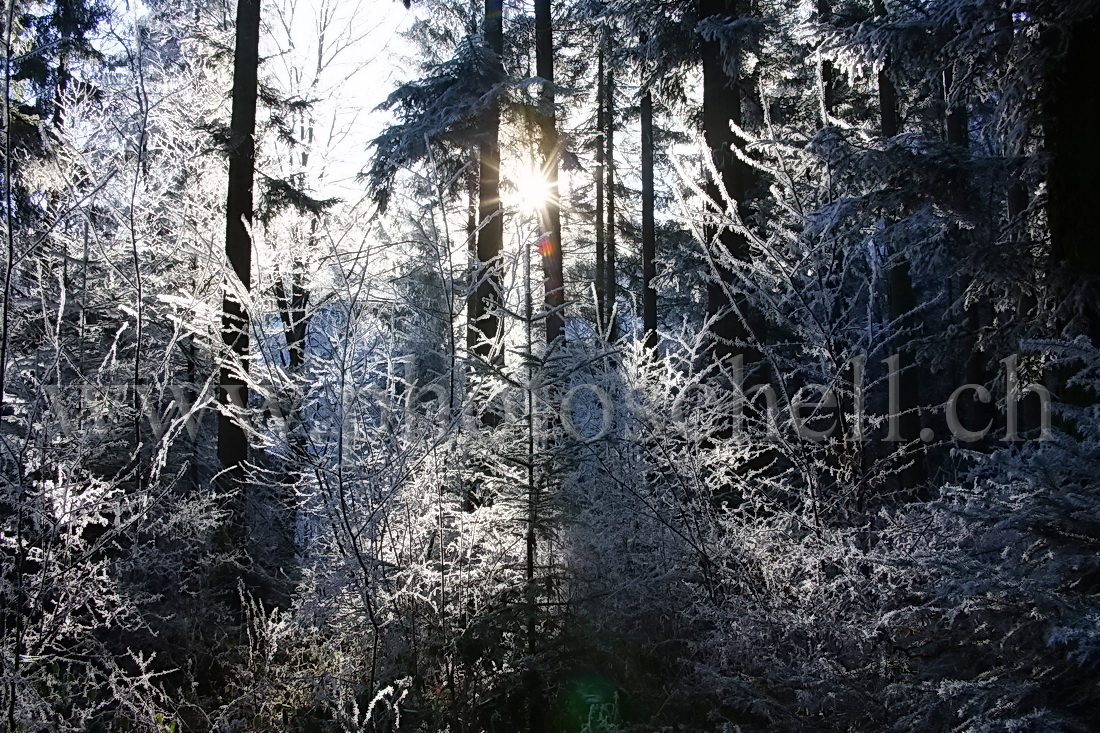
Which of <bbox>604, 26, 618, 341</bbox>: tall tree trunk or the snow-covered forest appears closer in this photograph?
the snow-covered forest

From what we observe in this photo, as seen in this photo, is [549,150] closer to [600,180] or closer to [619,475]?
[600,180]

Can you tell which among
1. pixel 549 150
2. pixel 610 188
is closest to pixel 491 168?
pixel 549 150

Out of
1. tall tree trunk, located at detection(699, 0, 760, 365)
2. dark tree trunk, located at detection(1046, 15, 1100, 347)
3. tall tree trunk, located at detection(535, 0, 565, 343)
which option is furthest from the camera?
tall tree trunk, located at detection(535, 0, 565, 343)

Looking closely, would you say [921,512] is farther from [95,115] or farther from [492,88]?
[95,115]

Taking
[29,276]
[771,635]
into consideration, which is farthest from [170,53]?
[771,635]

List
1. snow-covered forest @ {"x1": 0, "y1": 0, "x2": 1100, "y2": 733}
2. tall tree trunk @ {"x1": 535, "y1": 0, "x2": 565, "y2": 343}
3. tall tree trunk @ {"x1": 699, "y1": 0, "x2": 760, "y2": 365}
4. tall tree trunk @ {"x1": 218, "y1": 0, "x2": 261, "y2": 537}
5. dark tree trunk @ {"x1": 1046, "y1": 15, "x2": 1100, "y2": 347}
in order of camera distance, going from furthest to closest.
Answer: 1. tall tree trunk @ {"x1": 535, "y1": 0, "x2": 565, "y2": 343}
2. tall tree trunk @ {"x1": 218, "y1": 0, "x2": 261, "y2": 537}
3. tall tree trunk @ {"x1": 699, "y1": 0, "x2": 760, "y2": 365}
4. dark tree trunk @ {"x1": 1046, "y1": 15, "x2": 1100, "y2": 347}
5. snow-covered forest @ {"x1": 0, "y1": 0, "x2": 1100, "y2": 733}

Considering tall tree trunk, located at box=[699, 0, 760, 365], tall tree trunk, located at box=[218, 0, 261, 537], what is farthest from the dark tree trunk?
tall tree trunk, located at box=[218, 0, 261, 537]

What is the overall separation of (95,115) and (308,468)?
7.64 m

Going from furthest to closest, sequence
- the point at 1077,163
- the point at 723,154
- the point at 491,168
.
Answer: the point at 491,168, the point at 723,154, the point at 1077,163

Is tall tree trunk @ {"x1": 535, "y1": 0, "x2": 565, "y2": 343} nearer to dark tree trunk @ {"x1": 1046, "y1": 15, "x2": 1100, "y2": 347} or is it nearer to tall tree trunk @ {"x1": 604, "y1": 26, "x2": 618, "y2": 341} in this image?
tall tree trunk @ {"x1": 604, "y1": 26, "x2": 618, "y2": 341}

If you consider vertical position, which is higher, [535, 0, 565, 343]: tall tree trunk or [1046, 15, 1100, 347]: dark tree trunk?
[535, 0, 565, 343]: tall tree trunk

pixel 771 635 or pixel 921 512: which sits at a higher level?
pixel 921 512

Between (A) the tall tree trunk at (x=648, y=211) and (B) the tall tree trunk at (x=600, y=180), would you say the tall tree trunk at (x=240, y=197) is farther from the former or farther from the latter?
(A) the tall tree trunk at (x=648, y=211)

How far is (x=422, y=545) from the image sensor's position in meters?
4.19
